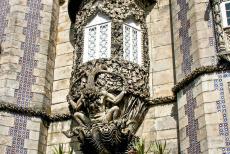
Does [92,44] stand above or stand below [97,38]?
below

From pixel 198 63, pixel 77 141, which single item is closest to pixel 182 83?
pixel 198 63

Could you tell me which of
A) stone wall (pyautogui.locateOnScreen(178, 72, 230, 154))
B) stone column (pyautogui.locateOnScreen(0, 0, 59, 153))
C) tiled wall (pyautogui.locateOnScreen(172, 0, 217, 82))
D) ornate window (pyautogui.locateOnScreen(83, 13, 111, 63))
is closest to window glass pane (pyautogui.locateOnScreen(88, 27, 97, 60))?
ornate window (pyautogui.locateOnScreen(83, 13, 111, 63))

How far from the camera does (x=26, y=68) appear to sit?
14.9 meters

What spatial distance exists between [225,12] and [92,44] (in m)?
4.63

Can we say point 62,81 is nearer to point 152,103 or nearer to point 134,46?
point 134,46

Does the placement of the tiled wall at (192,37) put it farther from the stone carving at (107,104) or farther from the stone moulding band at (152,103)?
the stone carving at (107,104)

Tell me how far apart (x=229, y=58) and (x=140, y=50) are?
3726 mm

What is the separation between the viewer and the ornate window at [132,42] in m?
14.2

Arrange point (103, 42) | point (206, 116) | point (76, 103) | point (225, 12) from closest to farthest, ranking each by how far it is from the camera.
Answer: point (206, 116), point (225, 12), point (76, 103), point (103, 42)

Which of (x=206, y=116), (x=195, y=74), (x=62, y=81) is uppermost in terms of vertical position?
(x=62, y=81)

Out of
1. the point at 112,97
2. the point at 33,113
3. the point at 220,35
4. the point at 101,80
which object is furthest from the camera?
the point at 33,113

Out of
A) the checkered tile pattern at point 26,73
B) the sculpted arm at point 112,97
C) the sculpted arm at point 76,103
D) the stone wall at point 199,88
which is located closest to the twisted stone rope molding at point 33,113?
the checkered tile pattern at point 26,73

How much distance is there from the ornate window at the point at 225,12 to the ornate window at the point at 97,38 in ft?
12.6

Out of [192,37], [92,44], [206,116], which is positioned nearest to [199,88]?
[206,116]
